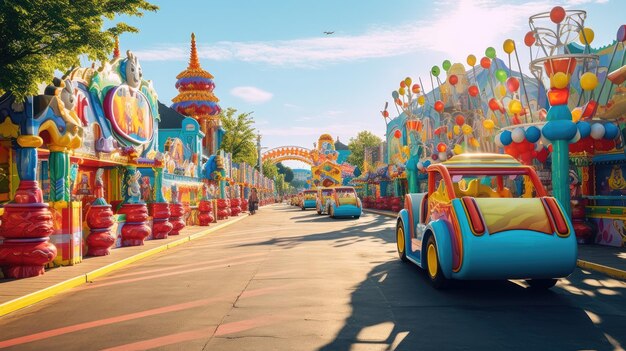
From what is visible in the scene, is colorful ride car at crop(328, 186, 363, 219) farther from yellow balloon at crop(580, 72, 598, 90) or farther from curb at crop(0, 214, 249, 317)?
yellow balloon at crop(580, 72, 598, 90)

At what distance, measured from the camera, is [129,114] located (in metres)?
16.3

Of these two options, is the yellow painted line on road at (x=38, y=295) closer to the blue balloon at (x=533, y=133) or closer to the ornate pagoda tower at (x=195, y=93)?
the blue balloon at (x=533, y=133)

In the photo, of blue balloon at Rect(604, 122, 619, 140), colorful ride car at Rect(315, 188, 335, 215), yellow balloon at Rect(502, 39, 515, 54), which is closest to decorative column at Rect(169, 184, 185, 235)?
yellow balloon at Rect(502, 39, 515, 54)

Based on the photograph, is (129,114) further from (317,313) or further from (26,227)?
(317,313)

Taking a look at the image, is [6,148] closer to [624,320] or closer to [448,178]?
[448,178]

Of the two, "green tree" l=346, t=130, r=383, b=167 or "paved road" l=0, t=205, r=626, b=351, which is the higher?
"green tree" l=346, t=130, r=383, b=167

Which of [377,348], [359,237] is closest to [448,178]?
[377,348]

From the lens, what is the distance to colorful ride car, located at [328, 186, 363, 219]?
95.6 ft

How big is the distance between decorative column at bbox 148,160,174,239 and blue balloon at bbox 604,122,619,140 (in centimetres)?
1326

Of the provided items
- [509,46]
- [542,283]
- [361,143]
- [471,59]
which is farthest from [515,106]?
[361,143]

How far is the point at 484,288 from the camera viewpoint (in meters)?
7.95

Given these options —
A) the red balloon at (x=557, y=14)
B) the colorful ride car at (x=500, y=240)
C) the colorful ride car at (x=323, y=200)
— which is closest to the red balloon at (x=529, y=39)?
the red balloon at (x=557, y=14)

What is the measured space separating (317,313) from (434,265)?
2453mm

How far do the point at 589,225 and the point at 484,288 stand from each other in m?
7.68
